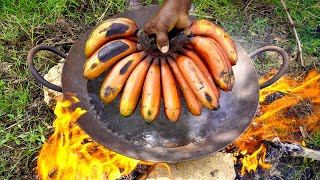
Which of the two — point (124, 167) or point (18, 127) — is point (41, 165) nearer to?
point (18, 127)

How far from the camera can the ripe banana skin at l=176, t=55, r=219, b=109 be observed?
2137 millimetres

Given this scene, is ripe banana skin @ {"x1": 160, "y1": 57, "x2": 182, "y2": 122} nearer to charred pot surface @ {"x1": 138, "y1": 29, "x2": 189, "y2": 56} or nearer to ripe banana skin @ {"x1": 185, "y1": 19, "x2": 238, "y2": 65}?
charred pot surface @ {"x1": 138, "y1": 29, "x2": 189, "y2": 56}

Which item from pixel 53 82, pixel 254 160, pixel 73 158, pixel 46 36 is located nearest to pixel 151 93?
pixel 73 158

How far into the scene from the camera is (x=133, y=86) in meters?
2.19

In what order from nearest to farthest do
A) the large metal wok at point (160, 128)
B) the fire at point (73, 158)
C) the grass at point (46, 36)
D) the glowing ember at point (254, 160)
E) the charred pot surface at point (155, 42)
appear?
1. the charred pot surface at point (155, 42)
2. the large metal wok at point (160, 128)
3. the fire at point (73, 158)
4. the glowing ember at point (254, 160)
5. the grass at point (46, 36)

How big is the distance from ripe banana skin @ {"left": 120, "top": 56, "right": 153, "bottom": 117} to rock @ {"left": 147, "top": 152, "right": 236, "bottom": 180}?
0.74 metres

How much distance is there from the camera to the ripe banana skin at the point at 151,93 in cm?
216

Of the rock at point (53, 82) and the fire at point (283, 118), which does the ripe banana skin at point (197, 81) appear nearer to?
the fire at point (283, 118)

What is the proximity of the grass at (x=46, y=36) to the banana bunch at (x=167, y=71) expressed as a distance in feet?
4.17

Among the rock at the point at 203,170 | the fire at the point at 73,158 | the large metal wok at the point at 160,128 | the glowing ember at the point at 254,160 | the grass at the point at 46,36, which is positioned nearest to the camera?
the large metal wok at the point at 160,128

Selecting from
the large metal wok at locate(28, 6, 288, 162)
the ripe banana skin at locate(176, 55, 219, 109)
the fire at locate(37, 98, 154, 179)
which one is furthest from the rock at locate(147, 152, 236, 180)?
the ripe banana skin at locate(176, 55, 219, 109)

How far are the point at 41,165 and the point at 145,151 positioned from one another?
1077 mm

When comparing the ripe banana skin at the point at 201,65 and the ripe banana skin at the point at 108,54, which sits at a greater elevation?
the ripe banana skin at the point at 108,54

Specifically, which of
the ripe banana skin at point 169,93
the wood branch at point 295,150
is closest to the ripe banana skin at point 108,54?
the ripe banana skin at point 169,93
